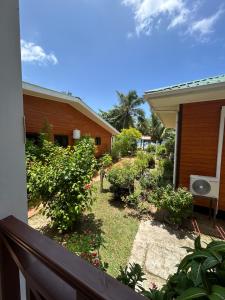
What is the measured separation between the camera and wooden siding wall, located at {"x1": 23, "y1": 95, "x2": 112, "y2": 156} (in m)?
7.23

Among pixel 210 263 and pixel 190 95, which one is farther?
pixel 190 95

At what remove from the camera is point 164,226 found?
13.7 ft

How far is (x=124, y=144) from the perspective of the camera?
710 inches

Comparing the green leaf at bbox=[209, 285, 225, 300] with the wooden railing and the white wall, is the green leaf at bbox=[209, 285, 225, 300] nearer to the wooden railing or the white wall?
the wooden railing

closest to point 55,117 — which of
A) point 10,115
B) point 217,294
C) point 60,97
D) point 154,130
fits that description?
point 60,97

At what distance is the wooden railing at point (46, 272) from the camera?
0.53 meters

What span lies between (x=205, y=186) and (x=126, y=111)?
25.7m

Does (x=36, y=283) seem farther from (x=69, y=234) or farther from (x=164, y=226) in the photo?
(x=164, y=226)

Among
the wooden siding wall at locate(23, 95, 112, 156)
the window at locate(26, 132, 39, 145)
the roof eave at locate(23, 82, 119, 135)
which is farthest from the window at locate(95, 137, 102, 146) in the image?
the window at locate(26, 132, 39, 145)

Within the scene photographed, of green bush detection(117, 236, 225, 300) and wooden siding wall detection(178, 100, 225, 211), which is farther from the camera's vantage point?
wooden siding wall detection(178, 100, 225, 211)

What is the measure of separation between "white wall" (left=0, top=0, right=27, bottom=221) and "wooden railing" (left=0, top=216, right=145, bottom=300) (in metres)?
0.15

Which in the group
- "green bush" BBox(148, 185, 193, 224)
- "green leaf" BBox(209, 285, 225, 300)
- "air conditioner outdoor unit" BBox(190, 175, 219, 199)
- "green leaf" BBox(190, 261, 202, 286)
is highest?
"green leaf" BBox(209, 285, 225, 300)

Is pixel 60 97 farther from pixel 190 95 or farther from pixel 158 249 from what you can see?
pixel 158 249

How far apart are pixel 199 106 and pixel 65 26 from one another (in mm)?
4395
